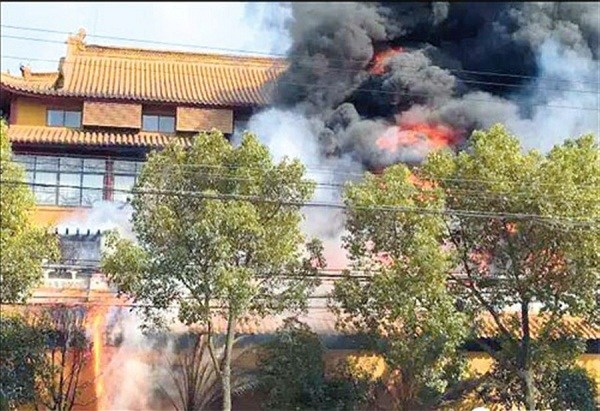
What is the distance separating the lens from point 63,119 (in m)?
27.5

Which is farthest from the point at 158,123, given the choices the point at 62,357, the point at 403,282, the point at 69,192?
the point at 403,282

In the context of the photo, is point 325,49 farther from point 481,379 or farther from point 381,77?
point 481,379

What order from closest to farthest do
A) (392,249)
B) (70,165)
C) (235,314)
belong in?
(235,314), (392,249), (70,165)

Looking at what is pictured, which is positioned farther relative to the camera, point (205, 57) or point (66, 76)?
point (205, 57)

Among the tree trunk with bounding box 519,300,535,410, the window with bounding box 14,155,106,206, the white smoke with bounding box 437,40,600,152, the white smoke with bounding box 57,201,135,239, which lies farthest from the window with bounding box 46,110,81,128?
the tree trunk with bounding box 519,300,535,410

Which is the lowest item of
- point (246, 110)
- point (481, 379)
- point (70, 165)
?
point (481, 379)

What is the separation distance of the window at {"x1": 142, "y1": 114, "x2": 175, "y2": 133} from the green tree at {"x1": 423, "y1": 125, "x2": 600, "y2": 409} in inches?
408

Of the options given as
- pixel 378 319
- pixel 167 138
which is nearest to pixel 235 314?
pixel 378 319

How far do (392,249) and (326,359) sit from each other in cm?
330

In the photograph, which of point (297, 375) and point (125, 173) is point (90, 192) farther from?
point (297, 375)

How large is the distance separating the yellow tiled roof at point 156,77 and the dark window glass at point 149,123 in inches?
24.3

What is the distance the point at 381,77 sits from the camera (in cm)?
3050

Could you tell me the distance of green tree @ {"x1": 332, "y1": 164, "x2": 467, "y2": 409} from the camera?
17766 millimetres

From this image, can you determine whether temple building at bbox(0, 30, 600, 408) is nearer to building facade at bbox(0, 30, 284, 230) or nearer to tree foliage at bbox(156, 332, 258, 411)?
building facade at bbox(0, 30, 284, 230)
